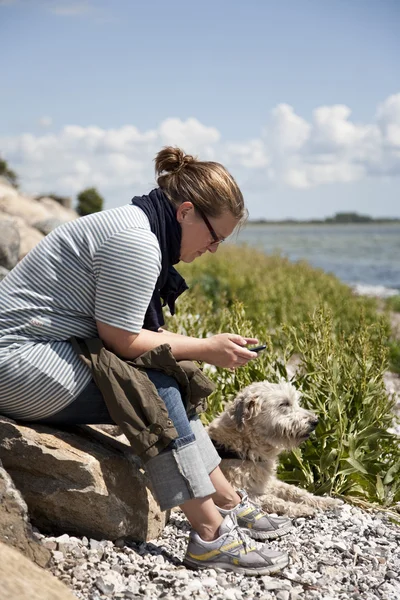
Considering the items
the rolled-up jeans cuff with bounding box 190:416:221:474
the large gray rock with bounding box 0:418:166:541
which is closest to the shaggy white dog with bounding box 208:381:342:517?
the rolled-up jeans cuff with bounding box 190:416:221:474

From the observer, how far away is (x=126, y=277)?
328 cm

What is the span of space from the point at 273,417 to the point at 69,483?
143cm

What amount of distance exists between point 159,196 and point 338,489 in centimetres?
246

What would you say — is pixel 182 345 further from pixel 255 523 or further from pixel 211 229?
pixel 255 523

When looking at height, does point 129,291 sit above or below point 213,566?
above

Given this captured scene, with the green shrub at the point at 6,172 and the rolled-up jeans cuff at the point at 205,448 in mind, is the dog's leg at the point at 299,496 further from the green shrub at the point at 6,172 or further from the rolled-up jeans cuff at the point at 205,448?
the green shrub at the point at 6,172

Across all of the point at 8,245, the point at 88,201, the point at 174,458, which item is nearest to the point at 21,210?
the point at 8,245

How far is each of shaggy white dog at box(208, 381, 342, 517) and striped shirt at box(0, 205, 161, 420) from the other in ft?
4.48

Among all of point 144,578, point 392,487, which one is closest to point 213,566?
point 144,578

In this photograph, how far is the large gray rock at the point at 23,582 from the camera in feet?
8.49

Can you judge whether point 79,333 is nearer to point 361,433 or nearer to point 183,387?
point 183,387

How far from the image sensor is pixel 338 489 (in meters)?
4.67

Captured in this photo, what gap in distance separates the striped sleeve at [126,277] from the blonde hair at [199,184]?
16.1 inches

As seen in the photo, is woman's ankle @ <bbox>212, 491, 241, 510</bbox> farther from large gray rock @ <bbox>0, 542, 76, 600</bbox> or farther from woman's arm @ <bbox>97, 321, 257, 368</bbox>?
large gray rock @ <bbox>0, 542, 76, 600</bbox>
